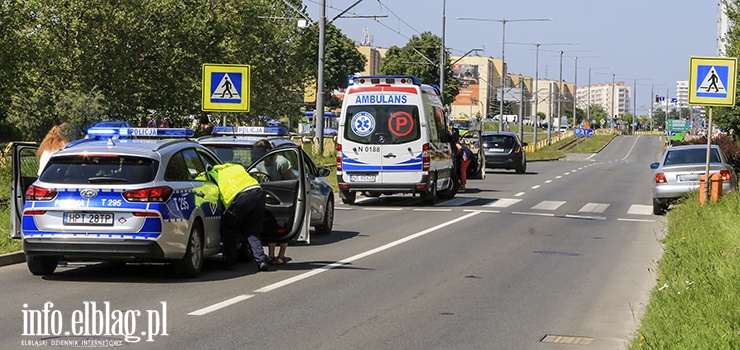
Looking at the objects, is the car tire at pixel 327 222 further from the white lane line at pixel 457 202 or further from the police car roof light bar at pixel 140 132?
the white lane line at pixel 457 202

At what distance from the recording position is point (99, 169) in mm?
12266

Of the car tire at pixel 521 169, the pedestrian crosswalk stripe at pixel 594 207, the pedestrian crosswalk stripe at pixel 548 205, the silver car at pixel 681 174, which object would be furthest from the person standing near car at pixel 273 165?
the car tire at pixel 521 169

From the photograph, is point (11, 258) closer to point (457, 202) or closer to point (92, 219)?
point (92, 219)

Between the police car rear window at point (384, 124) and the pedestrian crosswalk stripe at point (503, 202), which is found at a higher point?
the police car rear window at point (384, 124)

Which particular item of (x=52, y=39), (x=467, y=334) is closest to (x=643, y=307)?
(x=467, y=334)

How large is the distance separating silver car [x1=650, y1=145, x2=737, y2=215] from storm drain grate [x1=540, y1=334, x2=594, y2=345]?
15.8 meters

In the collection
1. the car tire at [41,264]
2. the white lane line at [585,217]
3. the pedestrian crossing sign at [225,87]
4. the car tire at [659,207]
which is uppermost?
the pedestrian crossing sign at [225,87]

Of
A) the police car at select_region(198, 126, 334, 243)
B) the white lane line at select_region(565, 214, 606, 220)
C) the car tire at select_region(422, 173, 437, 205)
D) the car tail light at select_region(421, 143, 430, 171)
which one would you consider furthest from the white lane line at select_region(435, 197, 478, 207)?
the police car at select_region(198, 126, 334, 243)

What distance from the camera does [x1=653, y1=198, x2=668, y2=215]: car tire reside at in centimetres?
2548

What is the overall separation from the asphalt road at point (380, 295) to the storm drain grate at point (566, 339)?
0.6 inches

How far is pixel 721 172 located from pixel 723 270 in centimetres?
Result: 1368

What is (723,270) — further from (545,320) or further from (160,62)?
(160,62)

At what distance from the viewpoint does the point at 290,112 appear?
89062 millimetres

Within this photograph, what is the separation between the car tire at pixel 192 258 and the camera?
1245cm
